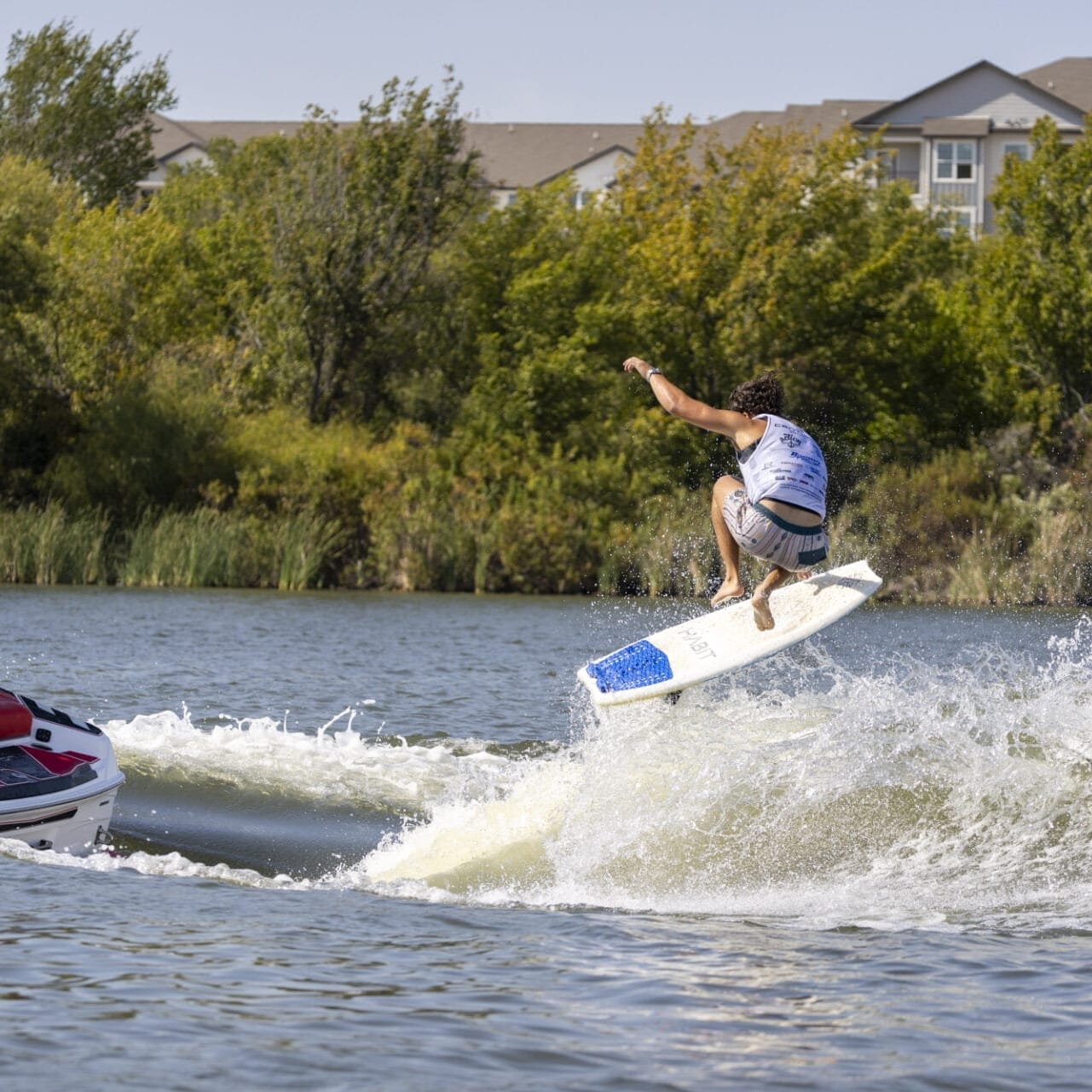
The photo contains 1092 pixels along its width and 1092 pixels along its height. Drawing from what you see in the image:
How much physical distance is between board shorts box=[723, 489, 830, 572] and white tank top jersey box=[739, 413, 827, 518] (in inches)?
3.6

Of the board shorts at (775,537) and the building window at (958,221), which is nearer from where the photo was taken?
the board shorts at (775,537)

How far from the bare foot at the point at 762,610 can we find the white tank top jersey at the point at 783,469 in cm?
62

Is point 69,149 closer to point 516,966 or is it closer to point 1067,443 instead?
point 1067,443

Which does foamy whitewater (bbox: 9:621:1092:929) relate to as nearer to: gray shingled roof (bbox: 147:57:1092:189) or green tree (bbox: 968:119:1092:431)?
green tree (bbox: 968:119:1092:431)

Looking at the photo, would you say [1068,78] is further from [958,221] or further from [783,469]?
[783,469]

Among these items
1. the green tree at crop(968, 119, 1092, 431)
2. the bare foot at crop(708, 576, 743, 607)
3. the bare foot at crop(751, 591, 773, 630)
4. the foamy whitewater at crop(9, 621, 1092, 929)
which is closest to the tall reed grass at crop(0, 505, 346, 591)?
the green tree at crop(968, 119, 1092, 431)

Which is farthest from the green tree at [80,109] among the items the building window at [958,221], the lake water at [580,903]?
the lake water at [580,903]

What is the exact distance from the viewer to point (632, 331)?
Result: 4759 centimetres

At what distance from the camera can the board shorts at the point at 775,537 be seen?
1036cm

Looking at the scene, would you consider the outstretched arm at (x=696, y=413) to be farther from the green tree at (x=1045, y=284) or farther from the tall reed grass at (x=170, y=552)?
the green tree at (x=1045, y=284)

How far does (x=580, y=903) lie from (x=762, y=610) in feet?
8.31

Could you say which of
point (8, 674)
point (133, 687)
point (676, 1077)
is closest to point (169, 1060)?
point (676, 1077)

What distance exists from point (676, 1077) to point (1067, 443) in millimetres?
38821

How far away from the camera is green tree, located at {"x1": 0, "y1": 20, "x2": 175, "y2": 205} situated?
69438 millimetres
